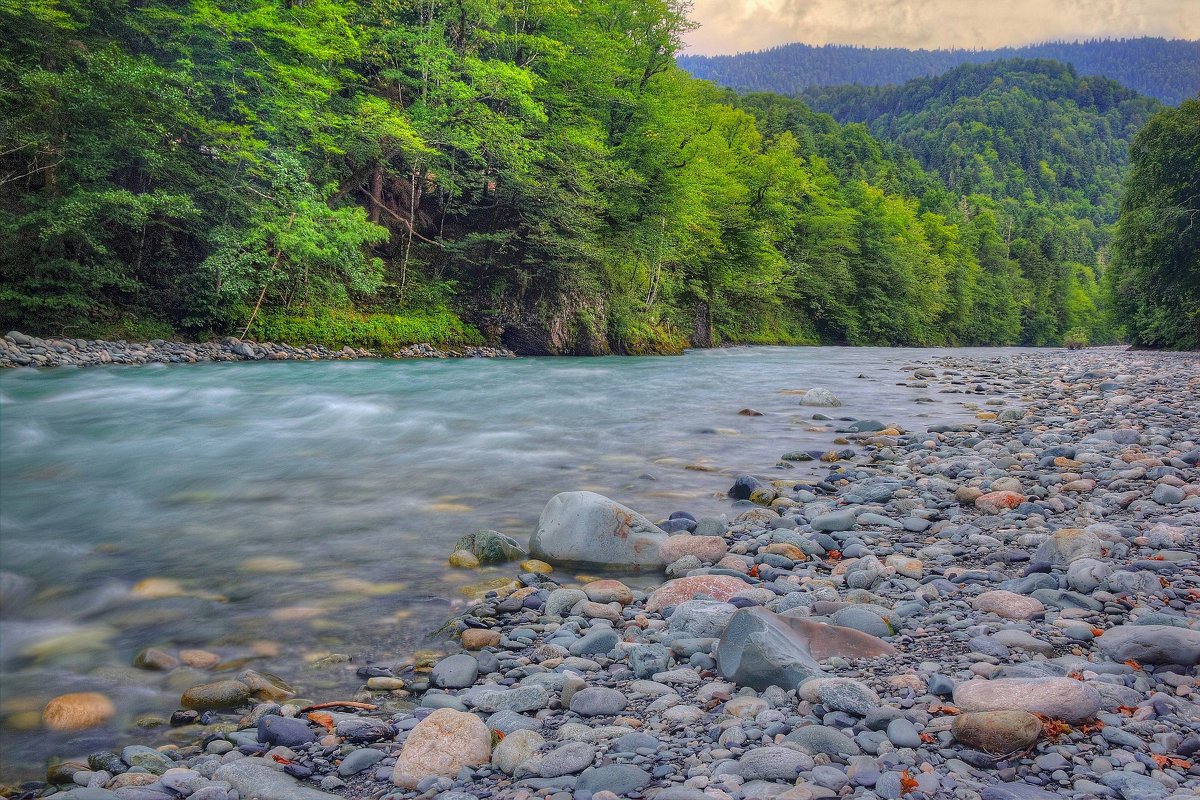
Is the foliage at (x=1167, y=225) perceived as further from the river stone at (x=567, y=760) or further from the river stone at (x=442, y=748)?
the river stone at (x=442, y=748)

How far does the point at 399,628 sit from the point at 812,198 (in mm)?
45972

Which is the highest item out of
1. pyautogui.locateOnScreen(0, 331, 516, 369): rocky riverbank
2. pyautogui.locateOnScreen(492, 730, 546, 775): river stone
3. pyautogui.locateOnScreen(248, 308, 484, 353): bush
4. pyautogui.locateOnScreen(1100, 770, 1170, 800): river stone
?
pyautogui.locateOnScreen(248, 308, 484, 353): bush

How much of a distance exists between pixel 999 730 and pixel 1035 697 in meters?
0.25

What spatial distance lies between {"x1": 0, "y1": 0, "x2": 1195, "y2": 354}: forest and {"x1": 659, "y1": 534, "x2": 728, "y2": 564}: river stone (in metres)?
15.2

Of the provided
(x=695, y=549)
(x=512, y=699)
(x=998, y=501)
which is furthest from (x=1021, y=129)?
(x=512, y=699)

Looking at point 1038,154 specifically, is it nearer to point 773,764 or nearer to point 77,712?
point 773,764

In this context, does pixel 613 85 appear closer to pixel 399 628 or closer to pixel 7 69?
pixel 7 69

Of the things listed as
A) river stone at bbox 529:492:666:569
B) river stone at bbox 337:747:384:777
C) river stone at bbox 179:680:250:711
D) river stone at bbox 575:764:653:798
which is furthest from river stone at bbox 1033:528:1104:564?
river stone at bbox 179:680:250:711

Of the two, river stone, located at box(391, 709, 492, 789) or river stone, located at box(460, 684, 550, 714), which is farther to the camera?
river stone, located at box(460, 684, 550, 714)

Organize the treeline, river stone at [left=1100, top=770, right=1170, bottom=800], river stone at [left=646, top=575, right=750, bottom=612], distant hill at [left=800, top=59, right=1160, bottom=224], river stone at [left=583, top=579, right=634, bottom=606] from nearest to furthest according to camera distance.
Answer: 1. river stone at [left=1100, top=770, right=1170, bottom=800]
2. river stone at [left=646, top=575, right=750, bottom=612]
3. river stone at [left=583, top=579, right=634, bottom=606]
4. the treeline
5. distant hill at [left=800, top=59, right=1160, bottom=224]

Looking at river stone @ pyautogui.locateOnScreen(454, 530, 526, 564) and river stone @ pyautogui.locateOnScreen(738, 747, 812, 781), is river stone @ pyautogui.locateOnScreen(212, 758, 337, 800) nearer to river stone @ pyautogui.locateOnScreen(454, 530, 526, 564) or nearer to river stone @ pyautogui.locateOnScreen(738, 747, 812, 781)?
river stone @ pyautogui.locateOnScreen(738, 747, 812, 781)

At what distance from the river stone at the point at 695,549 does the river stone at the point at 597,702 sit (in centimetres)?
Answer: 175

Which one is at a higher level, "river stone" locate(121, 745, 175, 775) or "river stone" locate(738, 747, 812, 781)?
"river stone" locate(738, 747, 812, 781)

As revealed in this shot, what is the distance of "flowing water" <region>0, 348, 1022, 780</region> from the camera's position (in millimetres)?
3133
